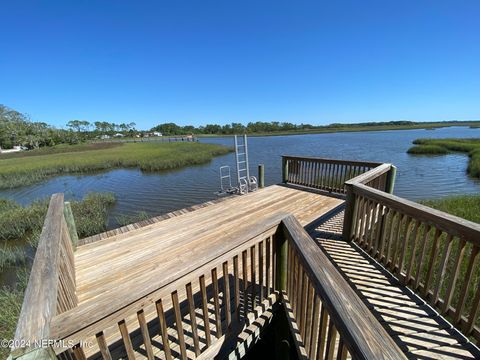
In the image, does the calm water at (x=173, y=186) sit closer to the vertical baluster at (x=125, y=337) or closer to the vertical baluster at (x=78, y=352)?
the vertical baluster at (x=125, y=337)

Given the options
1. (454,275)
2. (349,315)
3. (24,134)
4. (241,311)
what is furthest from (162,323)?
(24,134)

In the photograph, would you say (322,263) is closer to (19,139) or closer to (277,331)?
(277,331)

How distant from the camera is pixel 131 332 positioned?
7.30ft

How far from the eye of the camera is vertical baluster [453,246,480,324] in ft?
6.36

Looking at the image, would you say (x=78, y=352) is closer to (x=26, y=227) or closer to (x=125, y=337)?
(x=125, y=337)

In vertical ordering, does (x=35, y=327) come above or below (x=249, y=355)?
above

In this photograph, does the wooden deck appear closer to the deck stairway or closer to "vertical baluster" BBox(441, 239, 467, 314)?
the deck stairway

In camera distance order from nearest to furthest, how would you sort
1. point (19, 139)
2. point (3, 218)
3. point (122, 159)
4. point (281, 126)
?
point (3, 218) → point (122, 159) → point (19, 139) → point (281, 126)

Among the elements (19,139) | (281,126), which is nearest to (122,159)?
(19,139)

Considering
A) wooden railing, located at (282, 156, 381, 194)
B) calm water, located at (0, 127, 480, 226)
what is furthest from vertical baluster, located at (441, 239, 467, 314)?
calm water, located at (0, 127, 480, 226)

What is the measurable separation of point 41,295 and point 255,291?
1812 mm

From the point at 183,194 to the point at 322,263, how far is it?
449 inches

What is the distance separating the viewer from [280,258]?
8.03 feet

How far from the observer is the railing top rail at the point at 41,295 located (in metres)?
1.05
